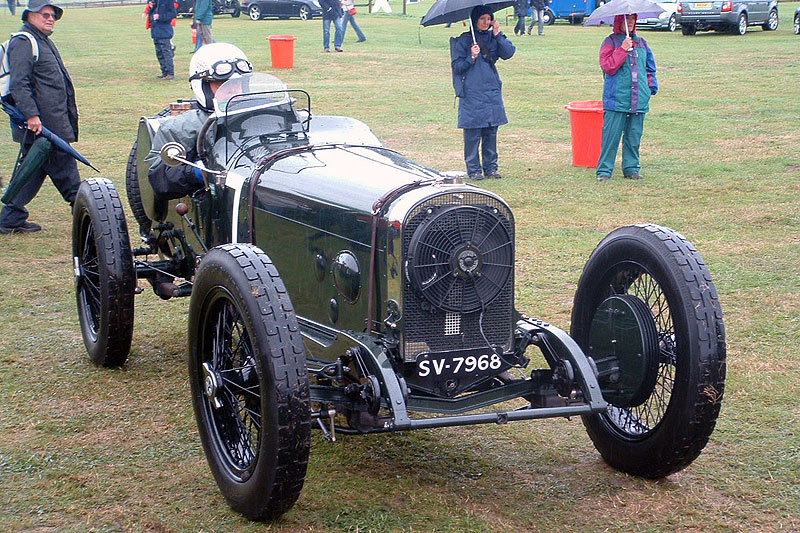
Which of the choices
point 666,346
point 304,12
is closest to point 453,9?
point 666,346

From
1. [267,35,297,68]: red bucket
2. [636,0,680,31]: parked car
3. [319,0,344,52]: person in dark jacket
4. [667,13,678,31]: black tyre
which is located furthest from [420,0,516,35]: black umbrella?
[667,13,678,31]: black tyre

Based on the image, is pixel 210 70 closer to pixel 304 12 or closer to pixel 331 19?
pixel 331 19

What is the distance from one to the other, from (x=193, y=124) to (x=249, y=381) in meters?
2.41

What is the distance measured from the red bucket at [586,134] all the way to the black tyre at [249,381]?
816 centimetres

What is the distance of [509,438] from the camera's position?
4660 millimetres

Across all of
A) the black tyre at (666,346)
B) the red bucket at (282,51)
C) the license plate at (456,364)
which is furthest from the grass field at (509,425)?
the red bucket at (282,51)

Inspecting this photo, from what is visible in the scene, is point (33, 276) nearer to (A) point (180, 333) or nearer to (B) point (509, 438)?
(A) point (180, 333)

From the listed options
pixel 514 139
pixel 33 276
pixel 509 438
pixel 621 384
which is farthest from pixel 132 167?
pixel 514 139

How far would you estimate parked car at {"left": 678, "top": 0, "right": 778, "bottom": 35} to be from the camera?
26.7m

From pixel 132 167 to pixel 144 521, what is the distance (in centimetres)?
388

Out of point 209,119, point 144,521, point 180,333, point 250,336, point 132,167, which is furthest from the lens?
point 132,167

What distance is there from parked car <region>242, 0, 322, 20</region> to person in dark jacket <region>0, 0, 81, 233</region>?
88.7 ft

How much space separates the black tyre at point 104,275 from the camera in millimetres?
5305

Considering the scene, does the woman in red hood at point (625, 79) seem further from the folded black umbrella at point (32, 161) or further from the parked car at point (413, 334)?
the parked car at point (413, 334)
